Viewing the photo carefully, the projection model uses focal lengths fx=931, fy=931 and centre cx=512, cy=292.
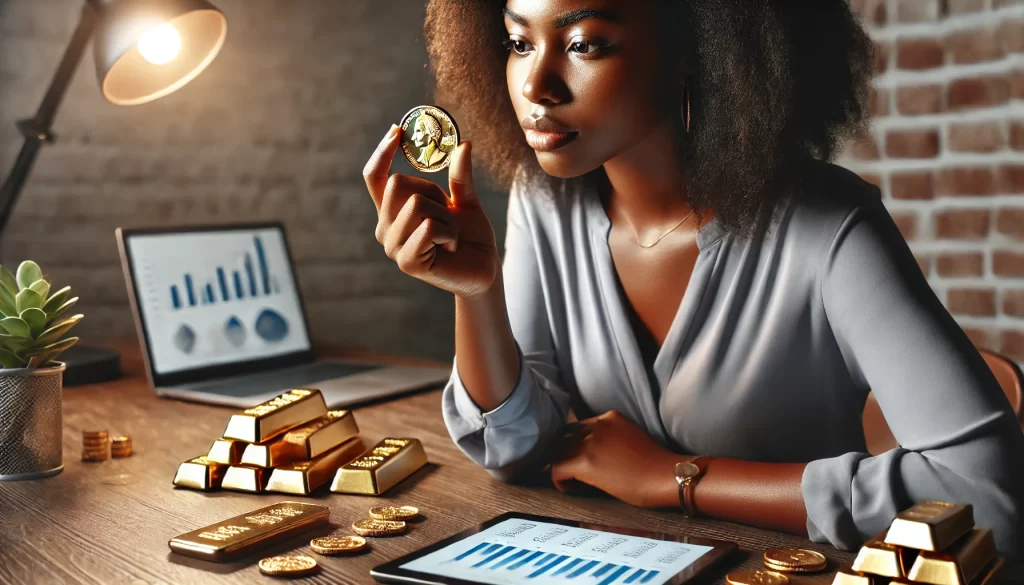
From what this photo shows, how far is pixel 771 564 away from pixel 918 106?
1.54 metres

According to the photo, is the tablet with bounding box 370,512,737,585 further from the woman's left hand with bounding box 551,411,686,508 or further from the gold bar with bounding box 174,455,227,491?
the gold bar with bounding box 174,455,227,491

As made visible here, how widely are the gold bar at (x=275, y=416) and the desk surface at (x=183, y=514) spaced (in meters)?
0.07

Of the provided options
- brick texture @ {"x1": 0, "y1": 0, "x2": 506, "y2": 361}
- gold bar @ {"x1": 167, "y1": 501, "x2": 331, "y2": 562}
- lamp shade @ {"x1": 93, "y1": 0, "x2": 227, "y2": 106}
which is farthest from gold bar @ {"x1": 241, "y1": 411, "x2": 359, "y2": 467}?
brick texture @ {"x1": 0, "y1": 0, "x2": 506, "y2": 361}

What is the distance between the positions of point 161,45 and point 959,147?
1.64 meters

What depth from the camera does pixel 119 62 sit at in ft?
5.78

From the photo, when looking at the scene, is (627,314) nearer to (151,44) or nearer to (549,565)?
(549,565)

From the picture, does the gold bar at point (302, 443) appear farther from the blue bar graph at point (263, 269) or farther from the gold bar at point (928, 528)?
the blue bar graph at point (263, 269)

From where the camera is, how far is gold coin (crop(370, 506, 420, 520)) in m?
0.95

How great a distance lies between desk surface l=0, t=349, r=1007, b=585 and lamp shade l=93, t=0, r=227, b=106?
0.69 m

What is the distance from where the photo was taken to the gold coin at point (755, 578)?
30.2 inches

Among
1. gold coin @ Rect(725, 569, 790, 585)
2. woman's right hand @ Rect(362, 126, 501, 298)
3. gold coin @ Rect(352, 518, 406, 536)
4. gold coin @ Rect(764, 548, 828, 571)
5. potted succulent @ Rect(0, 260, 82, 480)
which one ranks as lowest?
gold coin @ Rect(764, 548, 828, 571)

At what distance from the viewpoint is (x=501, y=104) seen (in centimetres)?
139

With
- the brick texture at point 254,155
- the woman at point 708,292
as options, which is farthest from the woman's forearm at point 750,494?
the brick texture at point 254,155

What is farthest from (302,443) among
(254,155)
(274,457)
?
(254,155)
